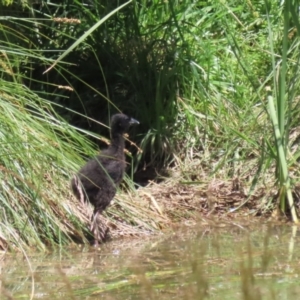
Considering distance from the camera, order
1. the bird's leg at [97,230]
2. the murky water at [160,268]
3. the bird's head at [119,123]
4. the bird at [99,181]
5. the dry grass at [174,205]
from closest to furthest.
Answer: the murky water at [160,268]
the bird's leg at [97,230]
the bird at [99,181]
the dry grass at [174,205]
the bird's head at [119,123]

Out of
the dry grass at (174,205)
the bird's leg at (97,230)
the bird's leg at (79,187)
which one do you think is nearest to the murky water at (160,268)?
the bird's leg at (97,230)

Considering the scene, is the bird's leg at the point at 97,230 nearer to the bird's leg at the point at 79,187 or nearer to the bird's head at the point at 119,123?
the bird's leg at the point at 79,187

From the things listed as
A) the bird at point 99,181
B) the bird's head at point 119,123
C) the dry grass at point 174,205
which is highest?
the bird's head at point 119,123

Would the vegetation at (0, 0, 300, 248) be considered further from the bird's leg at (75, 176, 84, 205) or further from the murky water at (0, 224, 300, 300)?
the murky water at (0, 224, 300, 300)

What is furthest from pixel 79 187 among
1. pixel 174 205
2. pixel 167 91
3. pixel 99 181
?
pixel 167 91

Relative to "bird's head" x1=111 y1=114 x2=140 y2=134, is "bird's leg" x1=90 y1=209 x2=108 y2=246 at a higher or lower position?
lower

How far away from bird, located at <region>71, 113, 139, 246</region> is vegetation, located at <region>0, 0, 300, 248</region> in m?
0.09

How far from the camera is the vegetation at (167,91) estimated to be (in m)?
6.29

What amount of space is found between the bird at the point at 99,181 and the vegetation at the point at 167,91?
9 centimetres

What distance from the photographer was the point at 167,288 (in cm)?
422

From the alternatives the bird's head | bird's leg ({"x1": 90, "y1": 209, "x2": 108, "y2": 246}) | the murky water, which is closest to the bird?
bird's leg ({"x1": 90, "y1": 209, "x2": 108, "y2": 246})

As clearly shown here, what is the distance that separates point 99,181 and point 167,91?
1.72 metres

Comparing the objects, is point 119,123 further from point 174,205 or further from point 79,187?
point 79,187

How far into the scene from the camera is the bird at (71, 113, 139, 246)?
19.7ft
